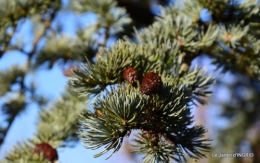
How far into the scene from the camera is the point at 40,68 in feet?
3.13

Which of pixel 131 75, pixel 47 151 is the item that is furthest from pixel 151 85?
pixel 47 151

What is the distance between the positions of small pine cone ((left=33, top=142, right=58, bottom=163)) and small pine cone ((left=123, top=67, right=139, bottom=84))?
18 cm

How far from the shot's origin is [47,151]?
64cm

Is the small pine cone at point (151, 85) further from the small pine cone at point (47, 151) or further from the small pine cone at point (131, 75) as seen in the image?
the small pine cone at point (47, 151)

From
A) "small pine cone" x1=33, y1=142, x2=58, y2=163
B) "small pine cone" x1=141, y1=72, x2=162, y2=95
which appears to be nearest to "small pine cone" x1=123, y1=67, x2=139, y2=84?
"small pine cone" x1=141, y1=72, x2=162, y2=95

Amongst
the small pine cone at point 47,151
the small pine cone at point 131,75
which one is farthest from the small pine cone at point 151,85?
the small pine cone at point 47,151

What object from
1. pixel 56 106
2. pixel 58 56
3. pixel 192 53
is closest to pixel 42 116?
pixel 56 106

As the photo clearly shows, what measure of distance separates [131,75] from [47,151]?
0.62 feet

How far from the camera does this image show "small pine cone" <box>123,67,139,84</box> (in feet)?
1.73

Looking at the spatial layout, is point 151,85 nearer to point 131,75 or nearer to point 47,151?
point 131,75

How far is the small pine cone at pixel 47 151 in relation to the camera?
0.63 m

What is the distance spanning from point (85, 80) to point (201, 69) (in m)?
0.16

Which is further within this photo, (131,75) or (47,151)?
(47,151)

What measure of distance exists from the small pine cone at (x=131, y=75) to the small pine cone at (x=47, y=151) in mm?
177
